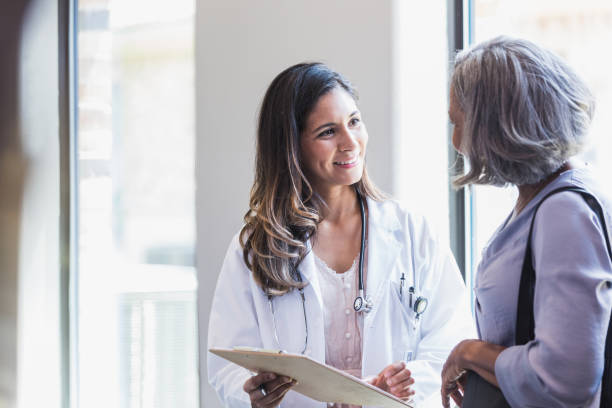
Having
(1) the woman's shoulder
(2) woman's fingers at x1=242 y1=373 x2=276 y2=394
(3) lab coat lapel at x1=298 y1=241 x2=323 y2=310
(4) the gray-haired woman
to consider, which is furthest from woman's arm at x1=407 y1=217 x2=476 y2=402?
(1) the woman's shoulder

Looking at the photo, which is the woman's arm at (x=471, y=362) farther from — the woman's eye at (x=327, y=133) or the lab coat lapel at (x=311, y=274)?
the woman's eye at (x=327, y=133)

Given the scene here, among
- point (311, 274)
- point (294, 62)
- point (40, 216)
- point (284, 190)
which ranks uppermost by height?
point (294, 62)

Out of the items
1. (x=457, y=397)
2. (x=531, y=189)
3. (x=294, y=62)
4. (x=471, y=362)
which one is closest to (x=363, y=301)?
(x=457, y=397)

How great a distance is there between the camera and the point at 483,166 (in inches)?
47.4

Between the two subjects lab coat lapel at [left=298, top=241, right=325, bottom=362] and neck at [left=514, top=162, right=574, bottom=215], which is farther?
lab coat lapel at [left=298, top=241, right=325, bottom=362]

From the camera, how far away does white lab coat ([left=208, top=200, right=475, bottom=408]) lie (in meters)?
1.83

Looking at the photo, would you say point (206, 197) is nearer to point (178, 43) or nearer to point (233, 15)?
point (233, 15)

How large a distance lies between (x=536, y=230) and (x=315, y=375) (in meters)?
0.56

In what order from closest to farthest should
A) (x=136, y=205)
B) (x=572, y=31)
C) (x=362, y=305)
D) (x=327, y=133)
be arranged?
(x=362, y=305), (x=327, y=133), (x=572, y=31), (x=136, y=205)

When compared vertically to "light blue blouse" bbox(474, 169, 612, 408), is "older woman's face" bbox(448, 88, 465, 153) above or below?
above

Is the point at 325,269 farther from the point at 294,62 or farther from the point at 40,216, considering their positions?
the point at 40,216

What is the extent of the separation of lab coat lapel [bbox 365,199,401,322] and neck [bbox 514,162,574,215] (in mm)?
666

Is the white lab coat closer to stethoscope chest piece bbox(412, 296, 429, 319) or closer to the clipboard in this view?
stethoscope chest piece bbox(412, 296, 429, 319)

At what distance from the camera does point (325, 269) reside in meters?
1.91
